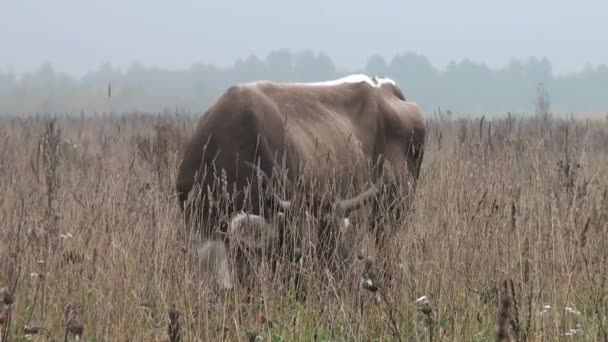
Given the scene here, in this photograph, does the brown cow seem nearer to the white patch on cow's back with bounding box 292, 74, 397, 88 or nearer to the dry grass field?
the white patch on cow's back with bounding box 292, 74, 397, 88

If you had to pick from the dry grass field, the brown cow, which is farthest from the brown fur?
the dry grass field

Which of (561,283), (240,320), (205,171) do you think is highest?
(205,171)

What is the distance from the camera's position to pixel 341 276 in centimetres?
512

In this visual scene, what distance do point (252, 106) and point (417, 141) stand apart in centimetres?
234

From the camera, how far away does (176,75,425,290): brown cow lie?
5.39 m

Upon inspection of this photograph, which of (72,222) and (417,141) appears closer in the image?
(72,222)

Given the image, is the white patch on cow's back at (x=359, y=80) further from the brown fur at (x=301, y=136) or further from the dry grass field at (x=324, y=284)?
the dry grass field at (x=324, y=284)

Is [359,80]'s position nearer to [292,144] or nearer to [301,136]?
[301,136]

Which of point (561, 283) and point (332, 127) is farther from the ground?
point (332, 127)

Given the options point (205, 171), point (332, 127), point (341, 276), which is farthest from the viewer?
point (332, 127)

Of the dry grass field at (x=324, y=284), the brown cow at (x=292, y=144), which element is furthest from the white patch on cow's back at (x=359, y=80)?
the dry grass field at (x=324, y=284)

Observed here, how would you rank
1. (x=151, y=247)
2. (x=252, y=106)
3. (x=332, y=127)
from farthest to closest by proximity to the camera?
1. (x=332, y=127)
2. (x=252, y=106)
3. (x=151, y=247)

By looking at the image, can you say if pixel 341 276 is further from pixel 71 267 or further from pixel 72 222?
pixel 72 222

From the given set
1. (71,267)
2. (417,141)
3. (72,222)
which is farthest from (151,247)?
(417,141)
